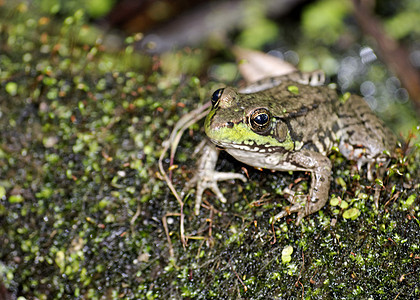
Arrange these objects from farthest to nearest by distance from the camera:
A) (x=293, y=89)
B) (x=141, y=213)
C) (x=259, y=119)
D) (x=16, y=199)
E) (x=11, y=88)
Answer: (x=11, y=88) → (x=16, y=199) → (x=293, y=89) → (x=141, y=213) → (x=259, y=119)

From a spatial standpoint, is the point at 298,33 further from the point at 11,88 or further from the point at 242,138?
the point at 11,88

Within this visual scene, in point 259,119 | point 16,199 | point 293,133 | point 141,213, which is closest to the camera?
point 259,119

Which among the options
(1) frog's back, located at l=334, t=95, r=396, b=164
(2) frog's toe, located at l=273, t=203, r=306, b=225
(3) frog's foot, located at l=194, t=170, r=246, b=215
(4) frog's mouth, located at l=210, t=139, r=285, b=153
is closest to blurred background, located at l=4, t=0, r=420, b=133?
(1) frog's back, located at l=334, t=95, r=396, b=164

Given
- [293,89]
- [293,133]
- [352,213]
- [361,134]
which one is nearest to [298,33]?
[293,89]

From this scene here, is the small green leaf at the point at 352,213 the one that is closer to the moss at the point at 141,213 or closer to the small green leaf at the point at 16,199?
the moss at the point at 141,213

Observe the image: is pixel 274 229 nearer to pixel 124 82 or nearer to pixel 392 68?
pixel 124 82

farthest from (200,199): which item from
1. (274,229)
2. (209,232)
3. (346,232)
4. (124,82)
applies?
(124,82)

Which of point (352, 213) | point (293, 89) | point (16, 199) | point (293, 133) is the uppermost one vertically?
point (293, 89)

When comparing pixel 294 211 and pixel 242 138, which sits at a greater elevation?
pixel 242 138
